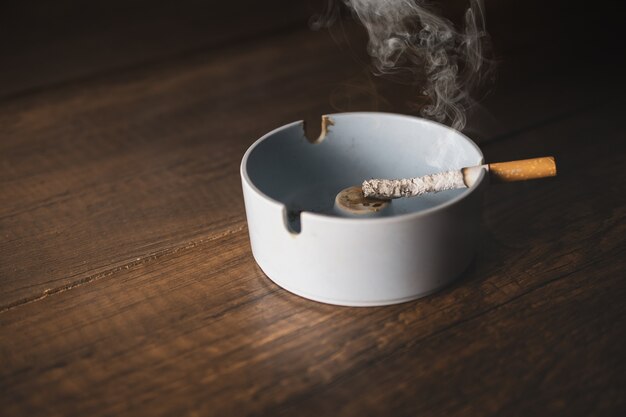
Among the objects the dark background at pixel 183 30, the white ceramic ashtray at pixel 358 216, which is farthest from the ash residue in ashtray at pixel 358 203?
the dark background at pixel 183 30

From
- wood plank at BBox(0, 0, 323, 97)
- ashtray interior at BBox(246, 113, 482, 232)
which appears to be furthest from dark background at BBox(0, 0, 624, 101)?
ashtray interior at BBox(246, 113, 482, 232)

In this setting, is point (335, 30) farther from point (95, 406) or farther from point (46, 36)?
point (95, 406)

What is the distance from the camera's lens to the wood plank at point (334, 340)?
66cm

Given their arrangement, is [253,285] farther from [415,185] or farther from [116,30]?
[116,30]

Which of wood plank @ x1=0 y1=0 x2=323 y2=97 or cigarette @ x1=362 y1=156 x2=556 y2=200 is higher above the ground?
cigarette @ x1=362 y1=156 x2=556 y2=200

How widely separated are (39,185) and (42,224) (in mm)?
119

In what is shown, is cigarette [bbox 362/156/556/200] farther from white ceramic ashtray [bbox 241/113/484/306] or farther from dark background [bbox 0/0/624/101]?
dark background [bbox 0/0/624/101]

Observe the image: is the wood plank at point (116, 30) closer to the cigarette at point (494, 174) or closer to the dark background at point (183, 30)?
the dark background at point (183, 30)

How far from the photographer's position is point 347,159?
3.15 feet

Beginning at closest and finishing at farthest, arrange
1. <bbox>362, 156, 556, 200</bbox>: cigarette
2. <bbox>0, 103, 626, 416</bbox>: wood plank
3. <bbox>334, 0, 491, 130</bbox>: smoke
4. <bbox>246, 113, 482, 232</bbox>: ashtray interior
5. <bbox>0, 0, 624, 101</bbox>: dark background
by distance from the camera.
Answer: <bbox>0, 103, 626, 416</bbox>: wood plank < <bbox>362, 156, 556, 200</bbox>: cigarette < <bbox>246, 113, 482, 232</bbox>: ashtray interior < <bbox>334, 0, 491, 130</bbox>: smoke < <bbox>0, 0, 624, 101</bbox>: dark background

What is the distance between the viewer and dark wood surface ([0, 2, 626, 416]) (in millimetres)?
671

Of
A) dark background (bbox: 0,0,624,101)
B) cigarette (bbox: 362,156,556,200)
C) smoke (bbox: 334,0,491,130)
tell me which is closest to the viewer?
cigarette (bbox: 362,156,556,200)

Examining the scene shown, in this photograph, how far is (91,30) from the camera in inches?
67.1

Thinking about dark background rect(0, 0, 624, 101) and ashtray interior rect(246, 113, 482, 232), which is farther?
dark background rect(0, 0, 624, 101)
